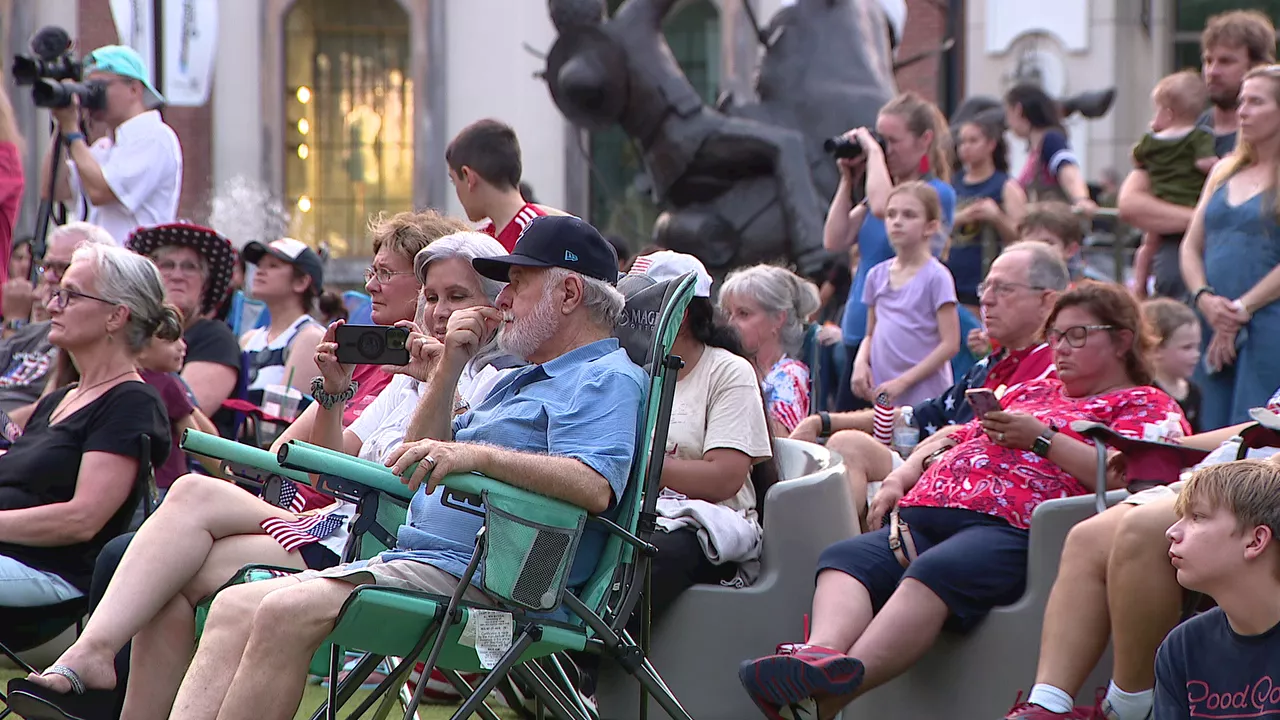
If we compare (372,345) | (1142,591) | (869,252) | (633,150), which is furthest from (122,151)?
(633,150)

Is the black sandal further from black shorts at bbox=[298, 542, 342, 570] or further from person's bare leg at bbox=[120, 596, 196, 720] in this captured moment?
black shorts at bbox=[298, 542, 342, 570]

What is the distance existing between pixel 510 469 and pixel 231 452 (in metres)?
0.62

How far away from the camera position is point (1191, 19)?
20.3 meters

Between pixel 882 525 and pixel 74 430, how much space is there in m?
2.18

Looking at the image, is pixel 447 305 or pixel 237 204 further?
pixel 237 204

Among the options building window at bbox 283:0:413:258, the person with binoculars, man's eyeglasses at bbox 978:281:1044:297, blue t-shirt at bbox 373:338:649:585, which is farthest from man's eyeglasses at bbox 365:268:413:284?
building window at bbox 283:0:413:258

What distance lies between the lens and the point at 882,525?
499 centimetres

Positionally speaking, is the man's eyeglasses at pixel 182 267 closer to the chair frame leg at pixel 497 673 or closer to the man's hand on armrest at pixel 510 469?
the man's hand on armrest at pixel 510 469

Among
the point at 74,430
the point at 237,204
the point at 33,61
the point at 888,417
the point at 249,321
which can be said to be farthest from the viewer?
the point at 237,204

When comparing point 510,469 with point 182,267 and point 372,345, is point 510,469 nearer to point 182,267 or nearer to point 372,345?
point 372,345

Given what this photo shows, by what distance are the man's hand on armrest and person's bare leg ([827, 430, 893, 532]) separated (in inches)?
84.5

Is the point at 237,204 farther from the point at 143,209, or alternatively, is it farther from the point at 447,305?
the point at 447,305

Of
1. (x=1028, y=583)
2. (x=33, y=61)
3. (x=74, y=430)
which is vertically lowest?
(x=1028, y=583)

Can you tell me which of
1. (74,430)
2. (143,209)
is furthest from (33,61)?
(74,430)
